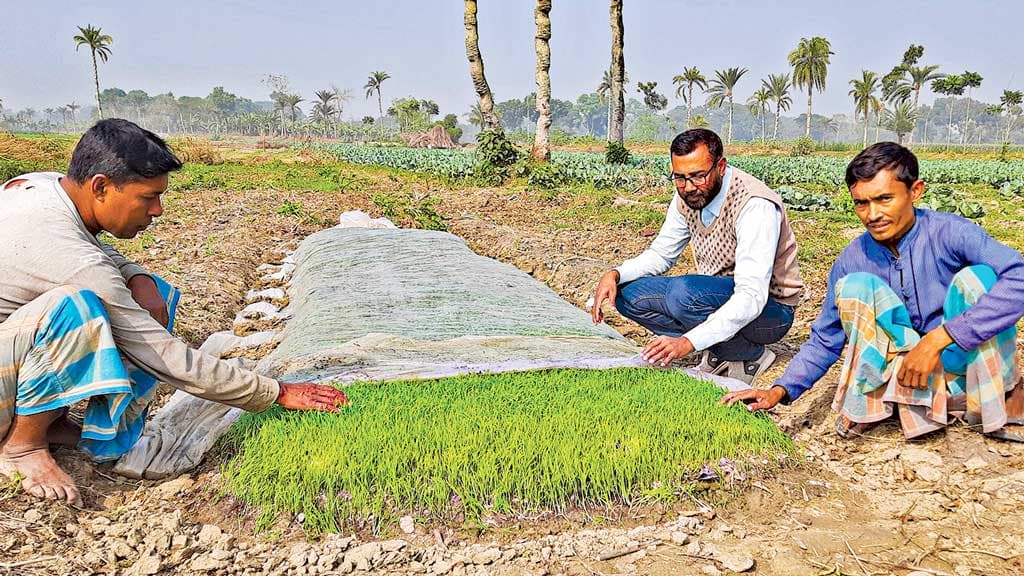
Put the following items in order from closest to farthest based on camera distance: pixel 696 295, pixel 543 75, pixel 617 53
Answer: pixel 696 295
pixel 543 75
pixel 617 53

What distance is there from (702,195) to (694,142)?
0.25m

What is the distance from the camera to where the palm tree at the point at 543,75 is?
1421 cm

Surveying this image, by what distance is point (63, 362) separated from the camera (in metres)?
1.88

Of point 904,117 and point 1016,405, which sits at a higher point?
point 904,117

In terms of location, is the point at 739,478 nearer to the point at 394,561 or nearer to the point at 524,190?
the point at 394,561

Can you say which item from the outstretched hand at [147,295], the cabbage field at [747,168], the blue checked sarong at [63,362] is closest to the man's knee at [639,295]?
the outstretched hand at [147,295]

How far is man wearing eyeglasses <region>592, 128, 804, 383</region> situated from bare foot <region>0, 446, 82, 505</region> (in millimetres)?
1906

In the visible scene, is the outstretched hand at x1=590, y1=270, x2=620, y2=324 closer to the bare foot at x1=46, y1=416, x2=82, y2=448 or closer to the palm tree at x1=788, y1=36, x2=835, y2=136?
the bare foot at x1=46, y1=416, x2=82, y2=448

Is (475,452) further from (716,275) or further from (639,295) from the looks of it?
(716,275)

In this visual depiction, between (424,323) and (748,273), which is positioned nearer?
(748,273)

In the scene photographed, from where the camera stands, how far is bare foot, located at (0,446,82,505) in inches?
76.0

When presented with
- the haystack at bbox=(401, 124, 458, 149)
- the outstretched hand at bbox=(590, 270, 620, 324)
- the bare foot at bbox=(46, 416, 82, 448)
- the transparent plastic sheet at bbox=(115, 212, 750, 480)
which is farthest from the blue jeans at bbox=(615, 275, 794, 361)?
the haystack at bbox=(401, 124, 458, 149)

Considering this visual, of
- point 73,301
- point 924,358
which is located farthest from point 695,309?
point 73,301

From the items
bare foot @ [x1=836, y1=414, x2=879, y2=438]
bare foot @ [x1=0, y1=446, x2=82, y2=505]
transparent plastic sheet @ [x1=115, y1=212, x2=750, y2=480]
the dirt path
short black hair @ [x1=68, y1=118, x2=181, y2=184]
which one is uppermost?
short black hair @ [x1=68, y1=118, x2=181, y2=184]
